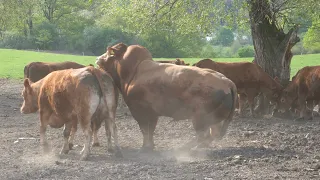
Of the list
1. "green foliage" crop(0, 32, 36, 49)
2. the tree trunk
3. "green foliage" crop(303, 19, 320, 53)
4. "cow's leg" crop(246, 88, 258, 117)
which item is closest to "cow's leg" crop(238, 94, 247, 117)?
"cow's leg" crop(246, 88, 258, 117)

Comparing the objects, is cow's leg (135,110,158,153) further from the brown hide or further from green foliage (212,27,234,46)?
green foliage (212,27,234,46)

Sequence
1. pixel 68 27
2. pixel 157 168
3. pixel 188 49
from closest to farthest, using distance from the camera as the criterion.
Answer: pixel 157 168, pixel 188 49, pixel 68 27

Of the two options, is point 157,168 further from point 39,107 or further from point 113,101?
point 39,107

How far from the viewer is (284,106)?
51.2 feet

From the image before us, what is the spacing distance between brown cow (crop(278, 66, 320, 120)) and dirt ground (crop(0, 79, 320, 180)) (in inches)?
63.3

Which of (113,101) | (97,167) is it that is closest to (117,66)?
(113,101)

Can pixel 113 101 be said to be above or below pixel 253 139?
above

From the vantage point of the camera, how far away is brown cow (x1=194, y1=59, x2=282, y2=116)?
15398 millimetres

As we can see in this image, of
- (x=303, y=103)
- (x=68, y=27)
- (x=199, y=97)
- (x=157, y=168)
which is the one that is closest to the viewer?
(x=157, y=168)

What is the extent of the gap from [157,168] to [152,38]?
205 feet

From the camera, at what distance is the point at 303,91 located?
1516 cm

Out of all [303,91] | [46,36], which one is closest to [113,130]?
[303,91]

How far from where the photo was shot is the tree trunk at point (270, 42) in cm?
1534

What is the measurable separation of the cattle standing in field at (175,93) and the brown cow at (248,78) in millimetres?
5250
